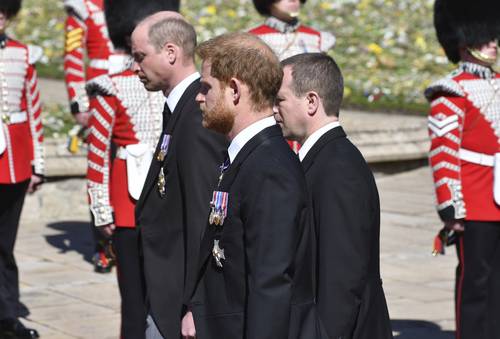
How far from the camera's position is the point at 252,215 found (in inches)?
165

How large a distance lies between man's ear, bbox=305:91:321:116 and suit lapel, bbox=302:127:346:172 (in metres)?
0.10

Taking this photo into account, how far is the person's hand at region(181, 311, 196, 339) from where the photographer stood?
454 centimetres

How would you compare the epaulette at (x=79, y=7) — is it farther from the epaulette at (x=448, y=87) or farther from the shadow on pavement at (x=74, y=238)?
the epaulette at (x=448, y=87)

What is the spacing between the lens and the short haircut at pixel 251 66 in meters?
4.28

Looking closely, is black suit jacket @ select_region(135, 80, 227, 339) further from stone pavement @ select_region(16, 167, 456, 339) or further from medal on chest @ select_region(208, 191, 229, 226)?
stone pavement @ select_region(16, 167, 456, 339)

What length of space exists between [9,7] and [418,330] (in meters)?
2.92

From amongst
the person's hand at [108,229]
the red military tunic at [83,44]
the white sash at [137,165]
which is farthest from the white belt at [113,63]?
the person's hand at [108,229]

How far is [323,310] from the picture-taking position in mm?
4938

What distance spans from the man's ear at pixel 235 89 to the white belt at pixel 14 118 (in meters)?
3.71

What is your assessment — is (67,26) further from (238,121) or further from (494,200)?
(238,121)

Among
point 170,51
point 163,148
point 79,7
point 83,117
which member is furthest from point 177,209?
point 79,7

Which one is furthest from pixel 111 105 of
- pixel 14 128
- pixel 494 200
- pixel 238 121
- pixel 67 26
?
pixel 67 26

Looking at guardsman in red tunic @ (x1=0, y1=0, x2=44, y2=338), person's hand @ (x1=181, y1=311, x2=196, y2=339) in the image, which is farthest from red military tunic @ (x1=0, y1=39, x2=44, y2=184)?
person's hand @ (x1=181, y1=311, x2=196, y2=339)

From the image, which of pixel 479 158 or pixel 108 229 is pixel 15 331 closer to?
pixel 108 229
